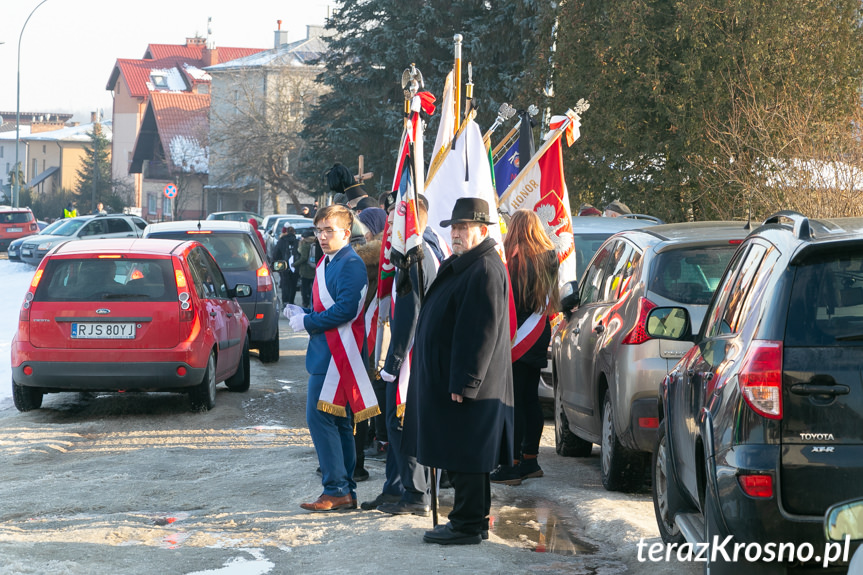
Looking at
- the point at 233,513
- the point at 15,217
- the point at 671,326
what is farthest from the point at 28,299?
the point at 15,217

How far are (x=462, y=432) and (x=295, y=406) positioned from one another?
608cm

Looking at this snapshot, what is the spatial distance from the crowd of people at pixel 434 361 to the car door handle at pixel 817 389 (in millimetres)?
2138

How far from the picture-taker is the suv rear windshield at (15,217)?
51.3 metres

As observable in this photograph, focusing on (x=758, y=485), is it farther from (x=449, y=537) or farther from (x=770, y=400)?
(x=449, y=537)

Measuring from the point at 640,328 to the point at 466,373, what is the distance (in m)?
1.73

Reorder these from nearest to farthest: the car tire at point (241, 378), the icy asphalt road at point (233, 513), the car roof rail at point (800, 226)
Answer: the car roof rail at point (800, 226), the icy asphalt road at point (233, 513), the car tire at point (241, 378)

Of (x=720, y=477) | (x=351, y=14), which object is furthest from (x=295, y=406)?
(x=351, y=14)

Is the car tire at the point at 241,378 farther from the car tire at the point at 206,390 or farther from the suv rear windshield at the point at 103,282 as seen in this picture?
the suv rear windshield at the point at 103,282

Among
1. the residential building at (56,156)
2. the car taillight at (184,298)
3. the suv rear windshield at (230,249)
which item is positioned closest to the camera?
the car taillight at (184,298)

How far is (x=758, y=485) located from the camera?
428 cm

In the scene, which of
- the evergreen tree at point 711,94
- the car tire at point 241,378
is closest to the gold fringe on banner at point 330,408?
the car tire at point 241,378

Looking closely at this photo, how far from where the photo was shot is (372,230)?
9758 millimetres

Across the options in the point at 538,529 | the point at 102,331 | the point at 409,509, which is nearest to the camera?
the point at 538,529

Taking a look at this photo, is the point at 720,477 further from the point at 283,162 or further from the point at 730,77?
the point at 283,162
